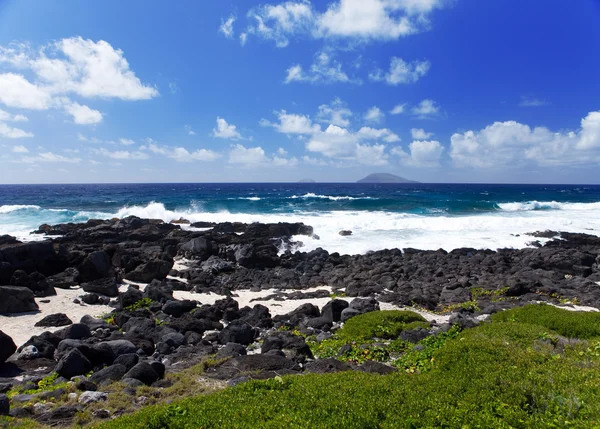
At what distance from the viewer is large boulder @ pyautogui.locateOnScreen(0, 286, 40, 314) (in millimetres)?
13953

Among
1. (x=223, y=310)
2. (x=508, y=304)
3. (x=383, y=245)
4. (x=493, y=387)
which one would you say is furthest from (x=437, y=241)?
(x=493, y=387)

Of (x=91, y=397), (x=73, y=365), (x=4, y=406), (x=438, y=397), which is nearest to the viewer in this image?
(x=438, y=397)

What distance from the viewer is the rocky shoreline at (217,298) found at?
8406mm

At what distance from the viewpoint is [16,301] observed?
1416 cm

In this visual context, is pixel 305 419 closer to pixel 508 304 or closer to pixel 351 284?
pixel 508 304

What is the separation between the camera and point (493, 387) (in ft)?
19.9

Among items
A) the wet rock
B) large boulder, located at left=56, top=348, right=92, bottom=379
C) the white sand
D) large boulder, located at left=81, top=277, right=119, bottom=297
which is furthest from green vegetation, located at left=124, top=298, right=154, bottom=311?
large boulder, located at left=56, top=348, right=92, bottom=379

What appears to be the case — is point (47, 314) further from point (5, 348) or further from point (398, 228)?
point (398, 228)

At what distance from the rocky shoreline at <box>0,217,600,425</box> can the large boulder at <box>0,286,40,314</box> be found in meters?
0.04

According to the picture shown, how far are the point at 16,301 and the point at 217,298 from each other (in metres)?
7.73

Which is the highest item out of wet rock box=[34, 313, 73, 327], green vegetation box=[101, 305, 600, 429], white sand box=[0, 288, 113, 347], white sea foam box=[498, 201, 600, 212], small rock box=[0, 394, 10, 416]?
white sea foam box=[498, 201, 600, 212]

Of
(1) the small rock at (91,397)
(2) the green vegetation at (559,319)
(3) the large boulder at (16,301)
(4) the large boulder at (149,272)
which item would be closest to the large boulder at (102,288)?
(4) the large boulder at (149,272)

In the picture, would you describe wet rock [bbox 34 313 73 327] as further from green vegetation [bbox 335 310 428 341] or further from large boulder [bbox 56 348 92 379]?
green vegetation [bbox 335 310 428 341]

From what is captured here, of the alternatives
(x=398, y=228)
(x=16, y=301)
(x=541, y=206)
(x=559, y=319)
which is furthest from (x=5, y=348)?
(x=541, y=206)
